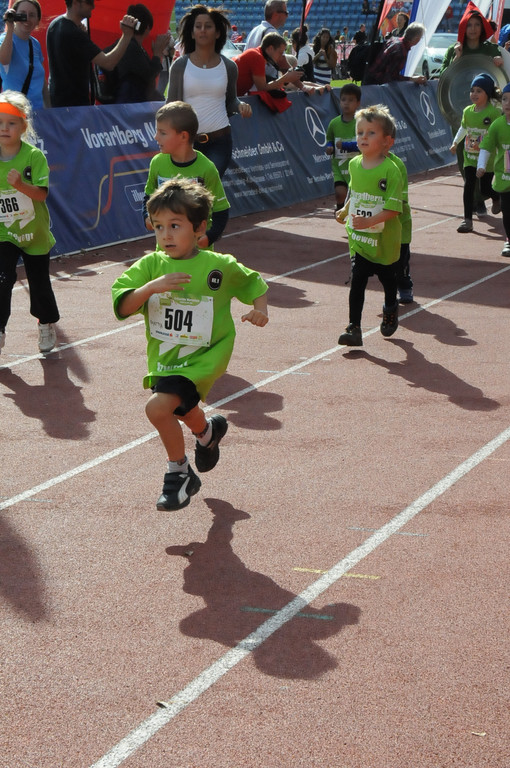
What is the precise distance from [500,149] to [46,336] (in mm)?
5724

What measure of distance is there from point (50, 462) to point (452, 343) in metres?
3.93

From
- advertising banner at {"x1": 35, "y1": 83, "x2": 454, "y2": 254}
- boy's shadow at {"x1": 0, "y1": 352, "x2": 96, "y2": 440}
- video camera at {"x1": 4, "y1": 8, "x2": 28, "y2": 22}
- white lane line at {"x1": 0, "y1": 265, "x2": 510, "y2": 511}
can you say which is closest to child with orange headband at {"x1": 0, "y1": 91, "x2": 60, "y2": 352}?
boy's shadow at {"x1": 0, "y1": 352, "x2": 96, "y2": 440}

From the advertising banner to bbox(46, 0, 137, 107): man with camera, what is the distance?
0.40 m

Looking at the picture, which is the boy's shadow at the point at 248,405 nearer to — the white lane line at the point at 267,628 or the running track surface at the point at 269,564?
the running track surface at the point at 269,564

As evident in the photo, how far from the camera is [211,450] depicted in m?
5.73

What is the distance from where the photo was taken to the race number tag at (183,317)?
5273 mm

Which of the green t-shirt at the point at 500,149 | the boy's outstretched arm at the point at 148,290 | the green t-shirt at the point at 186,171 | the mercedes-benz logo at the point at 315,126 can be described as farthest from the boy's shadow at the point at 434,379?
the mercedes-benz logo at the point at 315,126

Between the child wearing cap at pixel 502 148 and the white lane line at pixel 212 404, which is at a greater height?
the child wearing cap at pixel 502 148

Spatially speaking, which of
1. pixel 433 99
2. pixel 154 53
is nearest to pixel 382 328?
pixel 154 53

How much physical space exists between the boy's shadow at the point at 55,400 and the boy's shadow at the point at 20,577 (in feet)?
5.29

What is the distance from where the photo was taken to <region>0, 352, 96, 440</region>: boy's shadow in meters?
6.94

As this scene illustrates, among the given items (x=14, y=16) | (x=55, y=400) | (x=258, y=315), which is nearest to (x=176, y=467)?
(x=258, y=315)

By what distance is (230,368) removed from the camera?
328 inches

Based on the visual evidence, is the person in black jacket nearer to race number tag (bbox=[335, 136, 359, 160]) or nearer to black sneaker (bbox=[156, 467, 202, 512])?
race number tag (bbox=[335, 136, 359, 160])
